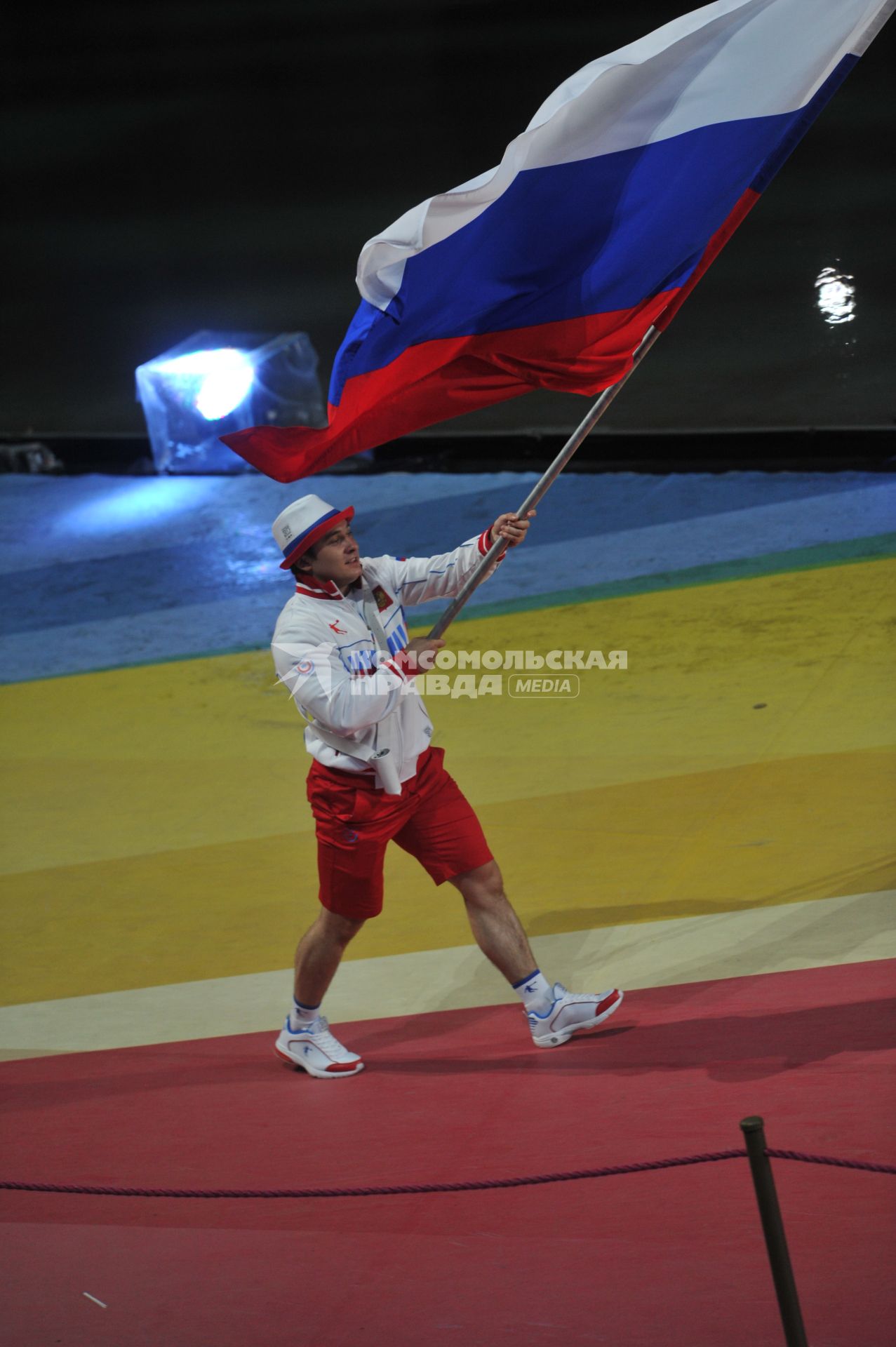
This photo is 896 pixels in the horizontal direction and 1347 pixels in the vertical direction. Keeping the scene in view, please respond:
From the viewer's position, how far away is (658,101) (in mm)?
4902

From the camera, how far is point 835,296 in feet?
41.4

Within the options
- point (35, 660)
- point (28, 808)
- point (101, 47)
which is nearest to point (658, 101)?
point (28, 808)

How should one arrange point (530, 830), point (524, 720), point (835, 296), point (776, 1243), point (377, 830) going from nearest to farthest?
point (776, 1243)
point (377, 830)
point (530, 830)
point (524, 720)
point (835, 296)

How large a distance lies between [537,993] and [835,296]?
364 inches

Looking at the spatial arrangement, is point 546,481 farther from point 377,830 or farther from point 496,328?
point 377,830

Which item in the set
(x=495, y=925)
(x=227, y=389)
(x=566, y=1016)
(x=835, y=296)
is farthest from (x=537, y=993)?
(x=835, y=296)

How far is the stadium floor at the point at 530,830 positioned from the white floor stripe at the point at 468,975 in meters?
0.01

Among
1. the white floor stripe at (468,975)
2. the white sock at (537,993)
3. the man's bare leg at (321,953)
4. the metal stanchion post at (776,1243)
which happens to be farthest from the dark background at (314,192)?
the metal stanchion post at (776,1243)

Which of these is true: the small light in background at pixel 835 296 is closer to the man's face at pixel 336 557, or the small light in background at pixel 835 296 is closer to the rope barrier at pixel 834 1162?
the man's face at pixel 336 557

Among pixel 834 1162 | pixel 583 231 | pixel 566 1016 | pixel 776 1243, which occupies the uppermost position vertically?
pixel 583 231

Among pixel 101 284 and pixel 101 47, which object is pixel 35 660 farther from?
pixel 101 47

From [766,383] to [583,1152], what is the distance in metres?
8.10

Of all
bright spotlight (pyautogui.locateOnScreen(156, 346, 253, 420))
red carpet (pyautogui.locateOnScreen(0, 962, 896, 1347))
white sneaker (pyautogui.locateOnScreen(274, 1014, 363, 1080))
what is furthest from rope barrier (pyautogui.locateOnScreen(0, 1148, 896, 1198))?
bright spotlight (pyautogui.locateOnScreen(156, 346, 253, 420))

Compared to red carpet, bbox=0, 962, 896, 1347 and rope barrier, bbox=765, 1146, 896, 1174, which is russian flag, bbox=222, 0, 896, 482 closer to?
red carpet, bbox=0, 962, 896, 1347
